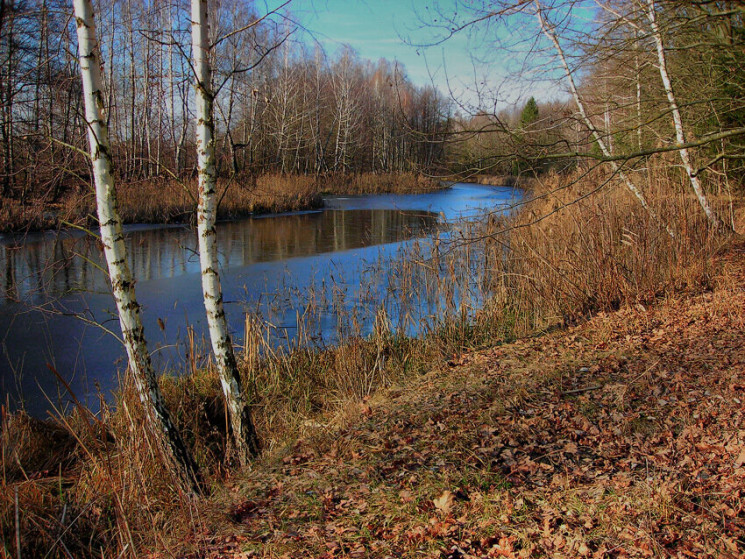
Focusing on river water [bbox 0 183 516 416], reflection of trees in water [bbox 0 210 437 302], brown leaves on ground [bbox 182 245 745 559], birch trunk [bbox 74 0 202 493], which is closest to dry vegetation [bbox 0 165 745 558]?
brown leaves on ground [bbox 182 245 745 559]

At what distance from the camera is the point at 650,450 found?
116 inches

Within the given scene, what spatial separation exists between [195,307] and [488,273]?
4.02m

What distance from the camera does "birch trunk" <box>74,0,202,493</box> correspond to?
3352mm

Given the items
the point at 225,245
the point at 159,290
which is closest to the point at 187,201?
the point at 225,245

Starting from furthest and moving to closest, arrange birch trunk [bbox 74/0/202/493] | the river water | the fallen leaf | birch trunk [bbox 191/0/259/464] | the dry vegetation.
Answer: the river water
birch trunk [bbox 191/0/259/464]
birch trunk [bbox 74/0/202/493]
the fallen leaf
the dry vegetation

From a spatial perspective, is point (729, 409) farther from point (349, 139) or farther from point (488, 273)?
point (349, 139)

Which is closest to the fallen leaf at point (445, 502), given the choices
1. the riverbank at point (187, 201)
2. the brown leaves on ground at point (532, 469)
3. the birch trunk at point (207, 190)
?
the brown leaves on ground at point (532, 469)

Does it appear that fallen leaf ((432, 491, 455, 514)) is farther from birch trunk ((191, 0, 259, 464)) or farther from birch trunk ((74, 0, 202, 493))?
birch trunk ((191, 0, 259, 464))

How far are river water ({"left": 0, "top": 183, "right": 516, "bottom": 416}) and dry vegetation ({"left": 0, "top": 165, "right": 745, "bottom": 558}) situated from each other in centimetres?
63

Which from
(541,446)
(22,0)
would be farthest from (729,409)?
(22,0)

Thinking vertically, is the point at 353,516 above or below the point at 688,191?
below

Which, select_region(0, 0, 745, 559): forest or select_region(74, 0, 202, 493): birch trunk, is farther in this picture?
select_region(74, 0, 202, 493): birch trunk

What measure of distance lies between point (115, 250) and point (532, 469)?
107 inches

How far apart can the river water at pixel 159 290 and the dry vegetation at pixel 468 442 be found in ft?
2.07
